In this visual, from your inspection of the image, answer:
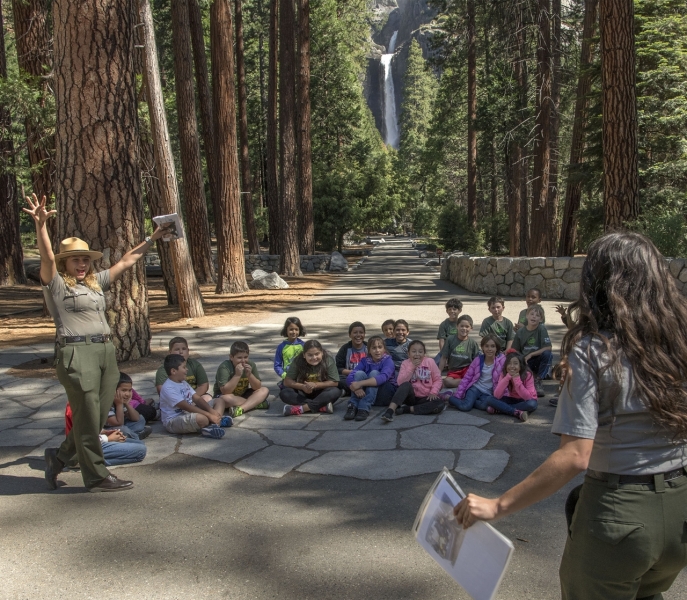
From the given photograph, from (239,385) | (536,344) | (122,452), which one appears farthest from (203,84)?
(122,452)

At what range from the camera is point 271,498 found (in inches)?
167

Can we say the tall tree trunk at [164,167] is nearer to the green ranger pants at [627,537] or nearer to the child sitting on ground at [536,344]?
the child sitting on ground at [536,344]

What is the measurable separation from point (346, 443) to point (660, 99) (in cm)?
1432

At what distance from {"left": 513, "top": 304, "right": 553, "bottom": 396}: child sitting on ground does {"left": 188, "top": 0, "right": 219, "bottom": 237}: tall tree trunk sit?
40.3 ft

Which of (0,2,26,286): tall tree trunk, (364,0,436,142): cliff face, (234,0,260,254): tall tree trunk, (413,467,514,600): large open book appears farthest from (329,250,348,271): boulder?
(364,0,436,142): cliff face

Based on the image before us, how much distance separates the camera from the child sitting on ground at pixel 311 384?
6.35 m

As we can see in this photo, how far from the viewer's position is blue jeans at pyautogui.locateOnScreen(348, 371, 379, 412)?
6.24 meters

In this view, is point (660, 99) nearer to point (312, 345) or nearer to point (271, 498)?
point (312, 345)

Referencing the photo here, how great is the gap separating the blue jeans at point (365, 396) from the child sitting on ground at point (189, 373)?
4.40 ft

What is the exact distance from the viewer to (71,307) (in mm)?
4227

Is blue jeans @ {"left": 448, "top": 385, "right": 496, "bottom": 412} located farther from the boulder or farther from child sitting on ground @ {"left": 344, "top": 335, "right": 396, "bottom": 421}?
the boulder

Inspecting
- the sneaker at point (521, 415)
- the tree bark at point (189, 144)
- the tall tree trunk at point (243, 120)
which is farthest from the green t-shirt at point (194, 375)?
the tall tree trunk at point (243, 120)

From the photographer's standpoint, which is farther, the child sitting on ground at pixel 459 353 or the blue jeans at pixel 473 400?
the child sitting on ground at pixel 459 353

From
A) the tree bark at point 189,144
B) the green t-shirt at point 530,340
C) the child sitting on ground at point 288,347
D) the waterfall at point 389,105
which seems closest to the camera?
the child sitting on ground at point 288,347
